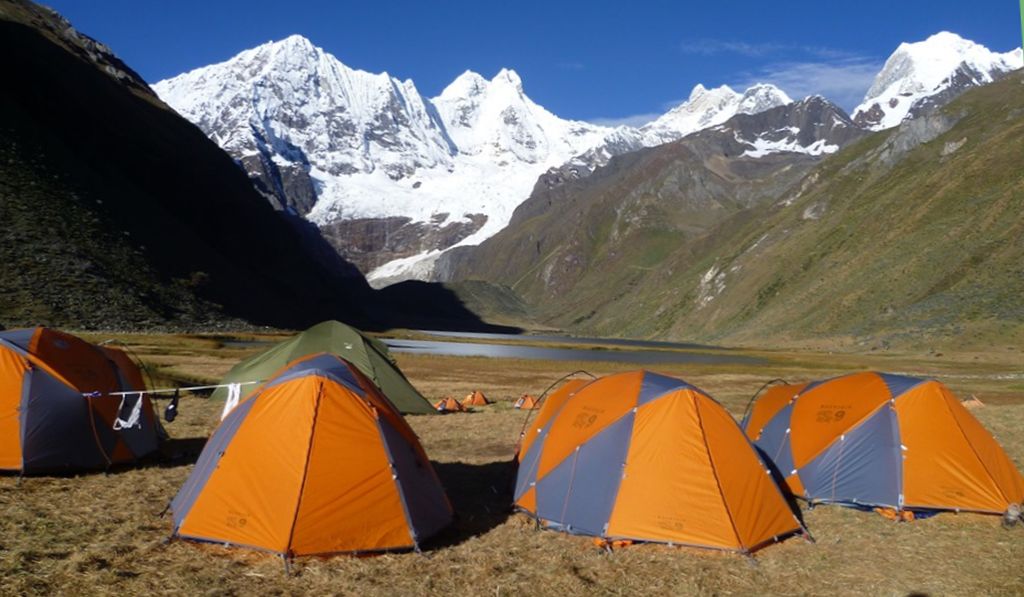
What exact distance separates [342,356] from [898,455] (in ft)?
67.8

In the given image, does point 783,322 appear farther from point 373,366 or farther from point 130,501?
point 130,501

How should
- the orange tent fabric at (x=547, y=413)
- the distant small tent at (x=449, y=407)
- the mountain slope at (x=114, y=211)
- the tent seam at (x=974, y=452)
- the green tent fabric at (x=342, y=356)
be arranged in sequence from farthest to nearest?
1. the mountain slope at (x=114, y=211)
2. the distant small tent at (x=449, y=407)
3. the green tent fabric at (x=342, y=356)
4. the orange tent fabric at (x=547, y=413)
5. the tent seam at (x=974, y=452)

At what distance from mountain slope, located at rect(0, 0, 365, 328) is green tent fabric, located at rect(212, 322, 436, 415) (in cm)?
4876

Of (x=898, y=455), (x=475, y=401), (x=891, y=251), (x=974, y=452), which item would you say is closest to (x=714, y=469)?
(x=898, y=455)

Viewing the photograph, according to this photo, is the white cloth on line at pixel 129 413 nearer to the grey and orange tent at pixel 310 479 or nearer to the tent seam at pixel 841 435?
the grey and orange tent at pixel 310 479

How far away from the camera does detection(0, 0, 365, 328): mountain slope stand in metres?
75.9

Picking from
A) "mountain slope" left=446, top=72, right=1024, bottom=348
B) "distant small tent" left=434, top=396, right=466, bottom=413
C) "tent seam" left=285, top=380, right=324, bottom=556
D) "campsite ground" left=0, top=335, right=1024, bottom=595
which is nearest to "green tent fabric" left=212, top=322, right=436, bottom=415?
"distant small tent" left=434, top=396, right=466, bottom=413

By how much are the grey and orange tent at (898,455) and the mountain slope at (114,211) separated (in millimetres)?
69463

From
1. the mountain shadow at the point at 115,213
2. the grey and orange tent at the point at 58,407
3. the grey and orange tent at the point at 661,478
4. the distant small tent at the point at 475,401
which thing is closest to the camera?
the grey and orange tent at the point at 661,478

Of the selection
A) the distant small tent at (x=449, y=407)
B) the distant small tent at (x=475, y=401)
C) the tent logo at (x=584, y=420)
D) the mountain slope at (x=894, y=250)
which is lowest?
the distant small tent at (x=475, y=401)

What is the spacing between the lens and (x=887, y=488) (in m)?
14.7

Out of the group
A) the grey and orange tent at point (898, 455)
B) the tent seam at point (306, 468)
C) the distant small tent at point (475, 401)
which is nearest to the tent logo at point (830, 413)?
the grey and orange tent at point (898, 455)

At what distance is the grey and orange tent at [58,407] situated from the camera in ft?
49.8

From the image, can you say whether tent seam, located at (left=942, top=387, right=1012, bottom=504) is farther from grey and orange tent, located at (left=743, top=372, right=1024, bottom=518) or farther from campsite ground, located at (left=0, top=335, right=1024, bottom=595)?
campsite ground, located at (left=0, top=335, right=1024, bottom=595)
